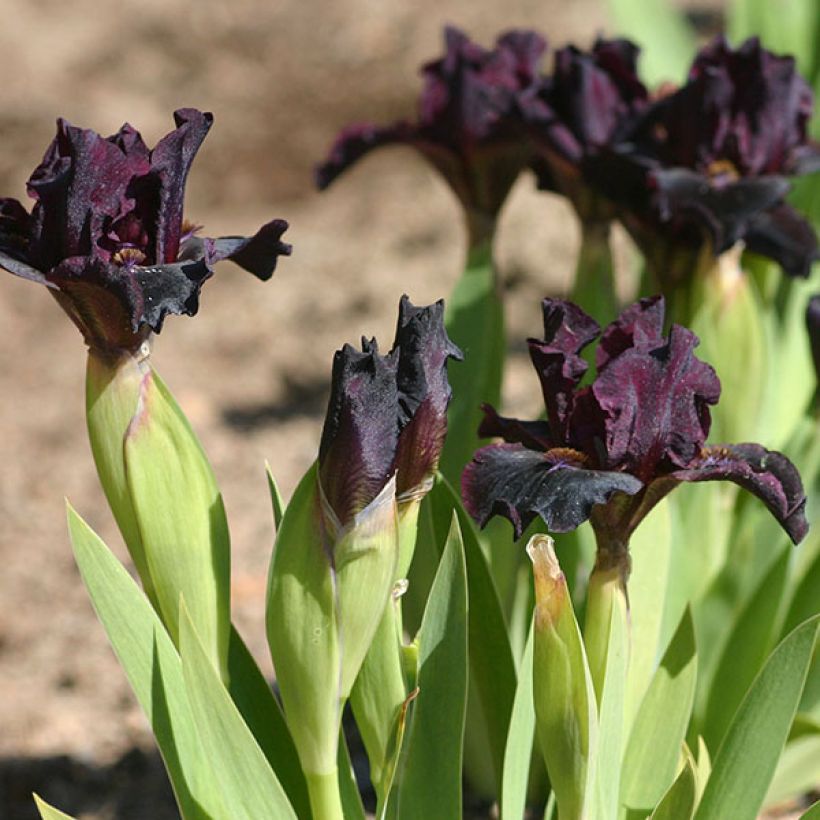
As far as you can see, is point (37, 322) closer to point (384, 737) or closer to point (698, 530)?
point (698, 530)

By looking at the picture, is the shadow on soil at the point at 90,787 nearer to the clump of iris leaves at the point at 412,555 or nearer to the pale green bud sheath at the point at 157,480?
the clump of iris leaves at the point at 412,555

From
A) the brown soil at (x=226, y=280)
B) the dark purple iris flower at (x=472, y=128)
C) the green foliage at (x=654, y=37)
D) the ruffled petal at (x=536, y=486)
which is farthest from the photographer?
the green foliage at (x=654, y=37)

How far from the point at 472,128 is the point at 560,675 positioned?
0.84m

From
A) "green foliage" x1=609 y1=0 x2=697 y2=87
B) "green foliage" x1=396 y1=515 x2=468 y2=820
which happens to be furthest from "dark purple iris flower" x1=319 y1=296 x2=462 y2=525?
"green foliage" x1=609 y1=0 x2=697 y2=87

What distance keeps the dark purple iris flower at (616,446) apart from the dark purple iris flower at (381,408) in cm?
7

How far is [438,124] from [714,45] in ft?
1.19

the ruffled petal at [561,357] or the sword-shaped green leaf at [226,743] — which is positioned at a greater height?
the ruffled petal at [561,357]

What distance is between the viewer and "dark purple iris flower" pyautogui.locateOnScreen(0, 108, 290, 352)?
93 cm

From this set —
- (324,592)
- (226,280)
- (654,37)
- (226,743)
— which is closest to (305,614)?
(324,592)

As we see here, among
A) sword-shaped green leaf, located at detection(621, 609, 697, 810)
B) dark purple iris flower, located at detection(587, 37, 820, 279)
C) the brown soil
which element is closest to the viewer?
sword-shaped green leaf, located at detection(621, 609, 697, 810)

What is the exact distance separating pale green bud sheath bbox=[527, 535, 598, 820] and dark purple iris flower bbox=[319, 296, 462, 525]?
0.42ft

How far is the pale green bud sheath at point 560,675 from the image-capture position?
913mm

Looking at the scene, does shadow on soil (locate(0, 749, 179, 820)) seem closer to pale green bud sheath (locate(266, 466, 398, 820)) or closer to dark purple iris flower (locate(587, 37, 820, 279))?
pale green bud sheath (locate(266, 466, 398, 820))

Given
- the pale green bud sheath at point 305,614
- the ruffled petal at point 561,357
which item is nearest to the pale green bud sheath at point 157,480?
the pale green bud sheath at point 305,614
